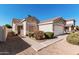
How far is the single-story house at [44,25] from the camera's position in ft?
24.3

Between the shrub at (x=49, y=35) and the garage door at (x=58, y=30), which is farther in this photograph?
the garage door at (x=58, y=30)

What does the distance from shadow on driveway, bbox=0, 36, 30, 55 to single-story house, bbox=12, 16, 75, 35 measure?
432 millimetres

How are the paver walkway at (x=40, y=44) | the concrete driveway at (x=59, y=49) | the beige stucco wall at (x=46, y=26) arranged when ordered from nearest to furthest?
1. the concrete driveway at (x=59, y=49)
2. the paver walkway at (x=40, y=44)
3. the beige stucco wall at (x=46, y=26)

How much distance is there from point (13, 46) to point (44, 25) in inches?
73.4

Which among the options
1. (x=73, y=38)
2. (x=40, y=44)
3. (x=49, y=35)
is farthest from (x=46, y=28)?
Result: (x=73, y=38)

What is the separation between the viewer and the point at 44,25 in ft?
24.8

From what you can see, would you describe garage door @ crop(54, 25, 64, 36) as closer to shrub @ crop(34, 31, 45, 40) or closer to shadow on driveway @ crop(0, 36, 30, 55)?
shrub @ crop(34, 31, 45, 40)

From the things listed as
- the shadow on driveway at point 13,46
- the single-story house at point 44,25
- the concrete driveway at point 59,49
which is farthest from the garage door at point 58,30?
the shadow on driveway at point 13,46

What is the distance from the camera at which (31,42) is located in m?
7.56

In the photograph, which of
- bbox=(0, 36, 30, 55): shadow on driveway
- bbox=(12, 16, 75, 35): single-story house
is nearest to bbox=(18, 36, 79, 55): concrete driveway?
bbox=(0, 36, 30, 55): shadow on driveway

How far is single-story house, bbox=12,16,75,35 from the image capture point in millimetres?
7398

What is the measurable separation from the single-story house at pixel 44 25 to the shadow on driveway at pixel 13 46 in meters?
0.43

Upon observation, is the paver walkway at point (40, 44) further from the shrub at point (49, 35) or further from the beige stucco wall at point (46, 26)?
the beige stucco wall at point (46, 26)
